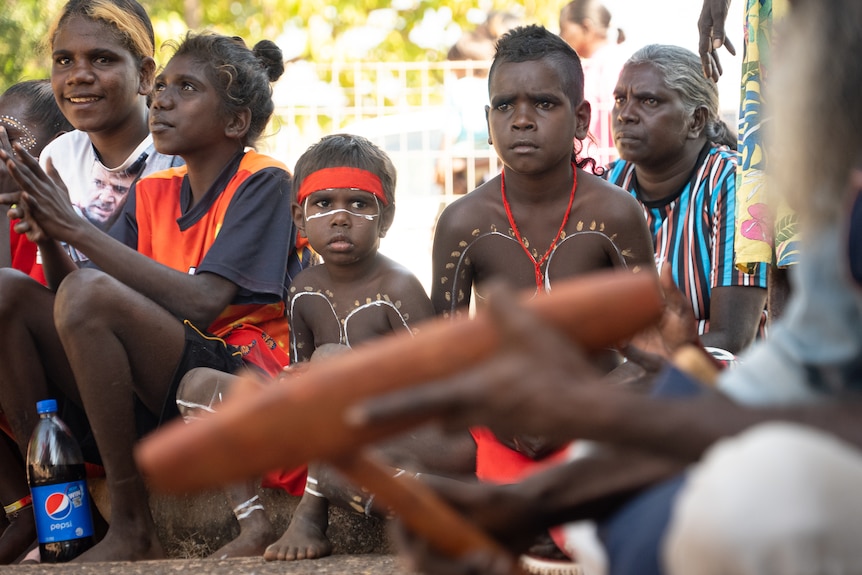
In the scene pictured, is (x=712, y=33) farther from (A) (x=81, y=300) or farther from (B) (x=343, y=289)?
(A) (x=81, y=300)

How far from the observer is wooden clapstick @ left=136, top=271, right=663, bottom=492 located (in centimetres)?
127

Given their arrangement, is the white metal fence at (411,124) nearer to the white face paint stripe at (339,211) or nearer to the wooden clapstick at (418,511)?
the white face paint stripe at (339,211)

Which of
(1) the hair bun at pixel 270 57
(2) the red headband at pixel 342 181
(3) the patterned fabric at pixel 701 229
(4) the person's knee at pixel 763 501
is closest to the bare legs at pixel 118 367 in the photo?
(2) the red headband at pixel 342 181

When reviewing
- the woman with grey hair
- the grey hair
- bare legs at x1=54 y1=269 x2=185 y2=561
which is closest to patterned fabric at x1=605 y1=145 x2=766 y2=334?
the woman with grey hair

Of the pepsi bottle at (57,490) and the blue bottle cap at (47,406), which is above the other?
the blue bottle cap at (47,406)

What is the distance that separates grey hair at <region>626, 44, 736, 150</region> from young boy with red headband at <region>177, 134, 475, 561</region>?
3.98 ft

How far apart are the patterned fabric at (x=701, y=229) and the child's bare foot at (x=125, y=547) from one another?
210 cm

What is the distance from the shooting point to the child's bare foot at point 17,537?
403 centimetres

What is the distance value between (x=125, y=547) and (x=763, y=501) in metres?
2.89

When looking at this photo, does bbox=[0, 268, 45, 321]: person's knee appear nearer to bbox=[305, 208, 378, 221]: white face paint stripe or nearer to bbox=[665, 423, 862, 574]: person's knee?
bbox=[305, 208, 378, 221]: white face paint stripe

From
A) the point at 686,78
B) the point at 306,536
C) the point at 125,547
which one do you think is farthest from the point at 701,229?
the point at 125,547

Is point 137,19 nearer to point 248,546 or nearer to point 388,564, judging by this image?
point 248,546

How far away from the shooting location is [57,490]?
385cm

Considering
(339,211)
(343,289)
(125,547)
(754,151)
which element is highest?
(754,151)
